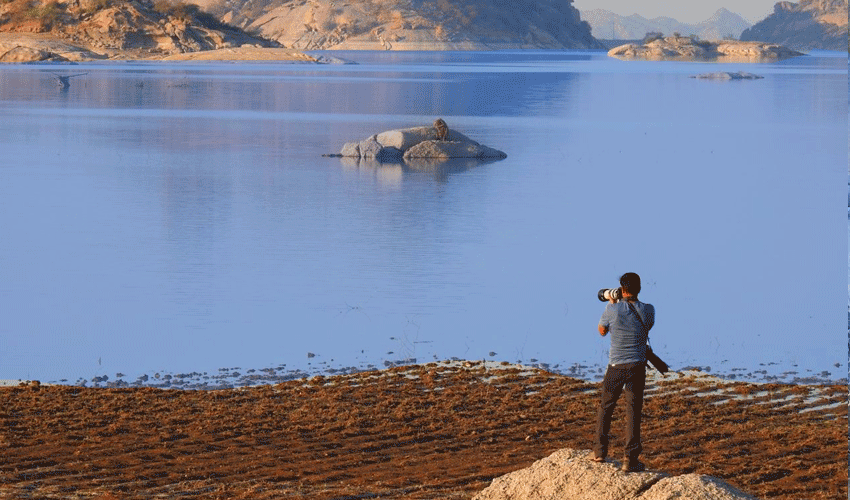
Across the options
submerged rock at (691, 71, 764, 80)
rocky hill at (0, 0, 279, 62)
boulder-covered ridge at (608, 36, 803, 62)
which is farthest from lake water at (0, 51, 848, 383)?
boulder-covered ridge at (608, 36, 803, 62)

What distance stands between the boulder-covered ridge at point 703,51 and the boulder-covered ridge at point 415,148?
115 metres

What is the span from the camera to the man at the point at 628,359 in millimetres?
6656

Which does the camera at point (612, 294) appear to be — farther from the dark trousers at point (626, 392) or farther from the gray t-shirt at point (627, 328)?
the dark trousers at point (626, 392)

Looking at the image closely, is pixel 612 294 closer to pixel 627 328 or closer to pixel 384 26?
pixel 627 328

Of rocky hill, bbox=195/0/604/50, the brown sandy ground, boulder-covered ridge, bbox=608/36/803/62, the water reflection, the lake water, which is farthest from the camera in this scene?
rocky hill, bbox=195/0/604/50

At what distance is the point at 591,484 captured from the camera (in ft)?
21.4

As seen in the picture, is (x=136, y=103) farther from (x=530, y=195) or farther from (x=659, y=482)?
(x=659, y=482)

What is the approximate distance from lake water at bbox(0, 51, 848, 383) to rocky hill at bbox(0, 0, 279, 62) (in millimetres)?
71954

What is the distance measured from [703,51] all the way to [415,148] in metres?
121

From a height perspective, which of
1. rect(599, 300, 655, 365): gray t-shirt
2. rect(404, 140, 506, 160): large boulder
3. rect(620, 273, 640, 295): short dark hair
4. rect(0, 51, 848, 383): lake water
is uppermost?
rect(620, 273, 640, 295): short dark hair

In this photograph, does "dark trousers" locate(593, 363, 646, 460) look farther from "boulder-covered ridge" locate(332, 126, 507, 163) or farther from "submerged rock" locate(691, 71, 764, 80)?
"submerged rock" locate(691, 71, 764, 80)

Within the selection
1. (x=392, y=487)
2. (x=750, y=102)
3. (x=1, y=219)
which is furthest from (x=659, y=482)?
(x=750, y=102)

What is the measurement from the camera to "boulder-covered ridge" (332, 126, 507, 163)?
98.1 feet

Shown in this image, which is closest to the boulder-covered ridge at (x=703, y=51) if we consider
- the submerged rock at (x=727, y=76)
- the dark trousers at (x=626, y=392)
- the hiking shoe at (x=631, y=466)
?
the submerged rock at (x=727, y=76)
